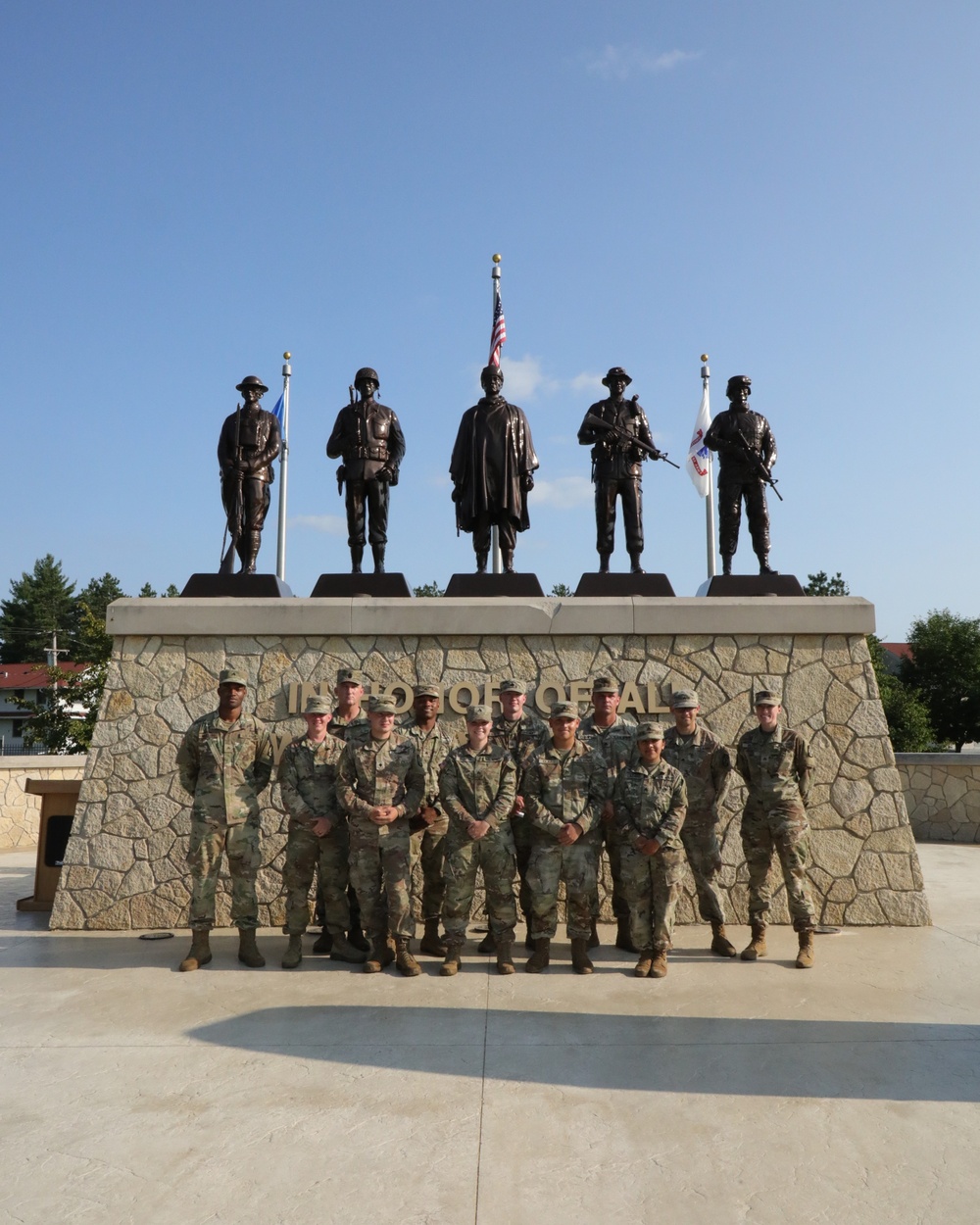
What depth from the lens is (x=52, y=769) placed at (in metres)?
13.5

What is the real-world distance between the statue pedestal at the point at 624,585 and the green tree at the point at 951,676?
106ft

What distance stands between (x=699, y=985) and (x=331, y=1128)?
2648mm

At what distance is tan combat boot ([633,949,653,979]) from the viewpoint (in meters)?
5.55

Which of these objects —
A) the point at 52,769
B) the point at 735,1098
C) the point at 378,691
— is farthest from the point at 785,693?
the point at 52,769

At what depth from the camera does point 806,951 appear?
19.1 ft

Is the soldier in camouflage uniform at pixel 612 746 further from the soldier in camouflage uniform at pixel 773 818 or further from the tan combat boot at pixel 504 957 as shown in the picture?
the soldier in camouflage uniform at pixel 773 818

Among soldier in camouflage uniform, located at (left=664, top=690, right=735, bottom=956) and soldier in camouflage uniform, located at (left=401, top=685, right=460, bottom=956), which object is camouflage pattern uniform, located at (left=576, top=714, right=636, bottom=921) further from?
soldier in camouflage uniform, located at (left=401, top=685, right=460, bottom=956)

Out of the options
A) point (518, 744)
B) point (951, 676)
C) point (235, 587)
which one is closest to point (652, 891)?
point (518, 744)

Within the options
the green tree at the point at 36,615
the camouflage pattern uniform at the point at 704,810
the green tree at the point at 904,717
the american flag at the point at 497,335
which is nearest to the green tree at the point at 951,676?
the green tree at the point at 904,717

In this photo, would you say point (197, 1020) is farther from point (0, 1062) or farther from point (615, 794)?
point (615, 794)

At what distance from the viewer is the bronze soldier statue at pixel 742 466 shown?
837 cm

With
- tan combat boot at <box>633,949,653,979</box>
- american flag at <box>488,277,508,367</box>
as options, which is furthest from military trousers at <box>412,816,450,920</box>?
american flag at <box>488,277,508,367</box>

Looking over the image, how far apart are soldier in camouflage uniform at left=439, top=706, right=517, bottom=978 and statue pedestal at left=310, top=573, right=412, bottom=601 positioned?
2599 mm

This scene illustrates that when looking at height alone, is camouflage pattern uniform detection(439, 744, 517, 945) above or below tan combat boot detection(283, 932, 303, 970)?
above
